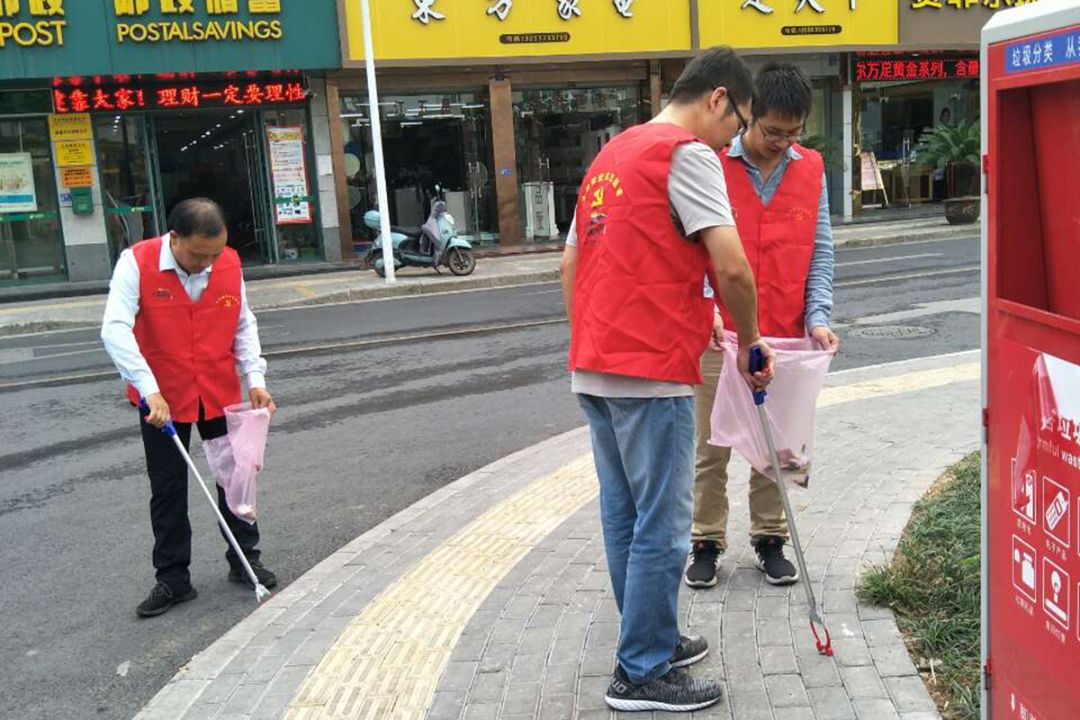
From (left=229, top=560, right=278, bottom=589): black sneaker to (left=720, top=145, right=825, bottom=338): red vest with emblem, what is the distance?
2601mm

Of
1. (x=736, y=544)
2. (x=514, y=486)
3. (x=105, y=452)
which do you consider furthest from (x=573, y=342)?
(x=105, y=452)

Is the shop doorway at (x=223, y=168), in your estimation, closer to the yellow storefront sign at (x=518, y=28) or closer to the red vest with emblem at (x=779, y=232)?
the yellow storefront sign at (x=518, y=28)

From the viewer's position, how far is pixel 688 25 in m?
21.8

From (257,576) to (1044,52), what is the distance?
401 cm

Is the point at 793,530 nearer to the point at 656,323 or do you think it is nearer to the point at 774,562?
the point at 774,562

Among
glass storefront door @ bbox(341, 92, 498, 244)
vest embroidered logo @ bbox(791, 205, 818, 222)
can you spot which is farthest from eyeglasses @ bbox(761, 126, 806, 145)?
glass storefront door @ bbox(341, 92, 498, 244)

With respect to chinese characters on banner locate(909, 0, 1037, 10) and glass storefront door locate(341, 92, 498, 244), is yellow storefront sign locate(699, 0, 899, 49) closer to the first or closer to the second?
chinese characters on banner locate(909, 0, 1037, 10)

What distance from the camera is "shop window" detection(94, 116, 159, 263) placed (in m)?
19.4

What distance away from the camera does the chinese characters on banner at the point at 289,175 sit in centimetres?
2002

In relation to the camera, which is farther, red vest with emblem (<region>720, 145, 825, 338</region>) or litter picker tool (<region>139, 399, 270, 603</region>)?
litter picker tool (<region>139, 399, 270, 603</region>)

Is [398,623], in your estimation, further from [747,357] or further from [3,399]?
[3,399]

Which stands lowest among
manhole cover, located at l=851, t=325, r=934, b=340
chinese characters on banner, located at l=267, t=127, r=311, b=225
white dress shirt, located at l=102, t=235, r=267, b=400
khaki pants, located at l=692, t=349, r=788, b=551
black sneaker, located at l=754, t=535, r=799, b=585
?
black sneaker, located at l=754, t=535, r=799, b=585

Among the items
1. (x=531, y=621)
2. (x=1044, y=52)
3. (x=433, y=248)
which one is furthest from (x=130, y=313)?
(x=433, y=248)

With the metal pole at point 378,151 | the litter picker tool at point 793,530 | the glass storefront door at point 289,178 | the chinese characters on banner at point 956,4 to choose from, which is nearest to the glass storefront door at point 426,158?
the glass storefront door at point 289,178
